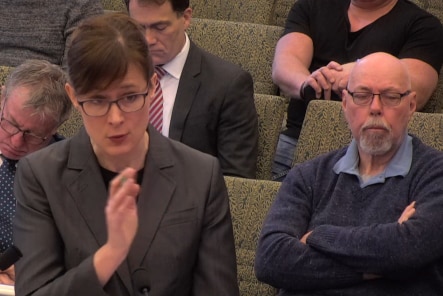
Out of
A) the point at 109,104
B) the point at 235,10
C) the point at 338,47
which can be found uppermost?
the point at 109,104

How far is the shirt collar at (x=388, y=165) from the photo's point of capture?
6.97 feet

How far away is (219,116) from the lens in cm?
Result: 267

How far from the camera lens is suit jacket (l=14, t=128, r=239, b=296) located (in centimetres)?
160

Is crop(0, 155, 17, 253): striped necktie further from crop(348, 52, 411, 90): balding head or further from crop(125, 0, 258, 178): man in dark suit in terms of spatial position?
crop(348, 52, 411, 90): balding head

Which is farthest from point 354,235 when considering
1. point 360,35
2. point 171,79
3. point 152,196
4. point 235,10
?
point 235,10

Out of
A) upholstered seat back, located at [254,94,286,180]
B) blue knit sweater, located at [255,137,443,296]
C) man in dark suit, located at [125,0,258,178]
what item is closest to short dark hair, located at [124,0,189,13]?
man in dark suit, located at [125,0,258,178]

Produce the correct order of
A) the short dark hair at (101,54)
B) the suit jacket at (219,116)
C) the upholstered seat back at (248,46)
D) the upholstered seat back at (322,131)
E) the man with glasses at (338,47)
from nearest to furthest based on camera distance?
the short dark hair at (101,54) → the upholstered seat back at (322,131) → the suit jacket at (219,116) → the man with glasses at (338,47) → the upholstered seat back at (248,46)

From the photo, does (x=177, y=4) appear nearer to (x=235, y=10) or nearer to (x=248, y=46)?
(x=248, y=46)

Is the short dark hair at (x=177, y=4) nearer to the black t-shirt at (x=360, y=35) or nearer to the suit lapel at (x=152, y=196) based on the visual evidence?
the black t-shirt at (x=360, y=35)

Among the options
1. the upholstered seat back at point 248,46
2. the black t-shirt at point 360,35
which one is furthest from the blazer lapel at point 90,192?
the upholstered seat back at point 248,46

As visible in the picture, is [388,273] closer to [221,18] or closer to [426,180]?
[426,180]

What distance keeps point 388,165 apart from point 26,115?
86cm

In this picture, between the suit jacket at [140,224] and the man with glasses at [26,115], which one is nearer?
the suit jacket at [140,224]

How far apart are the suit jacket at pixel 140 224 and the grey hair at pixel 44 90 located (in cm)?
59
